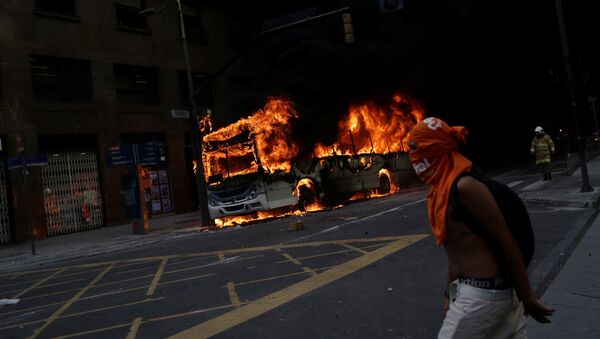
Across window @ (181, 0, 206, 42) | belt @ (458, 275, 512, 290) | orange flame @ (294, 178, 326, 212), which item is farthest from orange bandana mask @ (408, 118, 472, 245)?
window @ (181, 0, 206, 42)

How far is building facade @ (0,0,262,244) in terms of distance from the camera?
16594 millimetres

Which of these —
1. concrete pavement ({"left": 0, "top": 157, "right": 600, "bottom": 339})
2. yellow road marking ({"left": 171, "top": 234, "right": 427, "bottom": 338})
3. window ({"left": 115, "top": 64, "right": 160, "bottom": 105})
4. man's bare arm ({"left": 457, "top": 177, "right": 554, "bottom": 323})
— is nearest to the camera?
man's bare arm ({"left": 457, "top": 177, "right": 554, "bottom": 323})

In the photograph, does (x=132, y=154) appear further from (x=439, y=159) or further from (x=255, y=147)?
(x=439, y=159)

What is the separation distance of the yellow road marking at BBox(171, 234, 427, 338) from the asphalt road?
1 cm

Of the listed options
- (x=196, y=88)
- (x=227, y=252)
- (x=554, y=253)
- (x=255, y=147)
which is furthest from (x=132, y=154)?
(x=554, y=253)

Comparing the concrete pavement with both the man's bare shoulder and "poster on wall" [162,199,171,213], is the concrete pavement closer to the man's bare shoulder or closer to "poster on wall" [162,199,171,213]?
"poster on wall" [162,199,171,213]

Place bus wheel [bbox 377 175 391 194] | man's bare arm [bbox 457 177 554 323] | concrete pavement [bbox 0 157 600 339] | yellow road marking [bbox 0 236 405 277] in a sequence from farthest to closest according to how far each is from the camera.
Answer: bus wheel [bbox 377 175 391 194], yellow road marking [bbox 0 236 405 277], concrete pavement [bbox 0 157 600 339], man's bare arm [bbox 457 177 554 323]

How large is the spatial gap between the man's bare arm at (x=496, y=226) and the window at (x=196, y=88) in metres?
20.6

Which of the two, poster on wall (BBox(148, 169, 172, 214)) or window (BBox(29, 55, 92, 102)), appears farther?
poster on wall (BBox(148, 169, 172, 214))

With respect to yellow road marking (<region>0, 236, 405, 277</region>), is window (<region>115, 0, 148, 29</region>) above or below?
above

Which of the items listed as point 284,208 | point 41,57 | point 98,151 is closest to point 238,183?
point 284,208

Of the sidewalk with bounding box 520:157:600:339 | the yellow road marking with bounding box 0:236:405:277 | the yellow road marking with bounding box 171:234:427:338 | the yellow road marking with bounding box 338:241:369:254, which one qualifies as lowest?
the sidewalk with bounding box 520:157:600:339

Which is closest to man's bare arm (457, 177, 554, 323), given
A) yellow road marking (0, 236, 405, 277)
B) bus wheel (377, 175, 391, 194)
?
yellow road marking (0, 236, 405, 277)

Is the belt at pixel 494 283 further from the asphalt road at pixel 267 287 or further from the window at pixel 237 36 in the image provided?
the window at pixel 237 36
